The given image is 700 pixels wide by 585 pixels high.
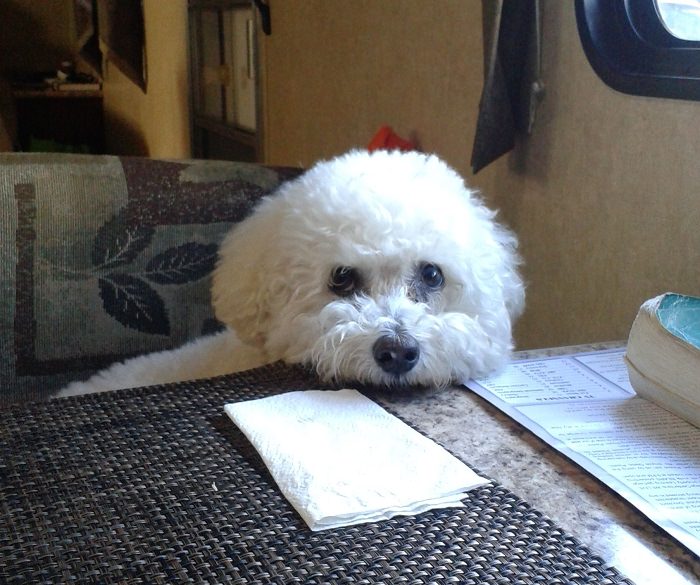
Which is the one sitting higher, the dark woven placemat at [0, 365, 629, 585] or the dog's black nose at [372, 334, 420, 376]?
the dog's black nose at [372, 334, 420, 376]

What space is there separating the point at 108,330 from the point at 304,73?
1452mm

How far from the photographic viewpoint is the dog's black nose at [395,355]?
990 mm

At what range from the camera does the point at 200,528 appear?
669mm

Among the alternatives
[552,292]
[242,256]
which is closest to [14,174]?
[242,256]

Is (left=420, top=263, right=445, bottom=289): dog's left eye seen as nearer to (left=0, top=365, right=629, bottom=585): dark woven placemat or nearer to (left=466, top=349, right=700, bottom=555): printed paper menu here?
(left=466, top=349, right=700, bottom=555): printed paper menu

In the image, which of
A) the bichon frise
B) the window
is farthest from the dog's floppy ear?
the window

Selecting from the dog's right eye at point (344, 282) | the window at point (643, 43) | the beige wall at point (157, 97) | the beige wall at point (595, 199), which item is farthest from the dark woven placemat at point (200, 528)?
the beige wall at point (157, 97)

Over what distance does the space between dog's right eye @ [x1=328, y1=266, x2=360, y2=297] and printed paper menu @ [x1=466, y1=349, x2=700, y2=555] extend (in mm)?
220

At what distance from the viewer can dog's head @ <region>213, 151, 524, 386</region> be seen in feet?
3.34

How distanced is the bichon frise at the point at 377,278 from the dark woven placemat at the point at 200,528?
0.25 metres

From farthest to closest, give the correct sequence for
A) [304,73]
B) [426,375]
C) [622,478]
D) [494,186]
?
1. [304,73]
2. [494,186]
3. [426,375]
4. [622,478]

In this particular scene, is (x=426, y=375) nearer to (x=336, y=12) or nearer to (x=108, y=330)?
(x=108, y=330)

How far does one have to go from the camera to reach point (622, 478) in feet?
2.55

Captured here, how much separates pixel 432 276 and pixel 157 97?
152 inches
